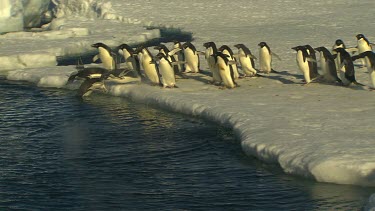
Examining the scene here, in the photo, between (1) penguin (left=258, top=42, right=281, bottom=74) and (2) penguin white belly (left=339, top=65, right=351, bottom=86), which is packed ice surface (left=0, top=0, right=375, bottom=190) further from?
(1) penguin (left=258, top=42, right=281, bottom=74)

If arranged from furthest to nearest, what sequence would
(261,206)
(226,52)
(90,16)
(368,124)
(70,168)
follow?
(90,16) < (226,52) < (368,124) < (70,168) < (261,206)

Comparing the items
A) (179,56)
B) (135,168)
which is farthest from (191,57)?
(135,168)

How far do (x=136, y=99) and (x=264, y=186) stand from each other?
6.45 m

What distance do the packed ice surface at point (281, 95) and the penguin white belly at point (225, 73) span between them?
22 cm

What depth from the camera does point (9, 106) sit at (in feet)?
54.8

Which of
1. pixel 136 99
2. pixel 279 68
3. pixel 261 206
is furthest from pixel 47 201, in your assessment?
pixel 279 68

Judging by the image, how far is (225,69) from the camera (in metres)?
16.5

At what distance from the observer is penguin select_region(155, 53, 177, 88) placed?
55.6 ft

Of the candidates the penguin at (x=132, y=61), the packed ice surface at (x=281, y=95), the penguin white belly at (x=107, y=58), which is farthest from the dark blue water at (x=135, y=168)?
the penguin white belly at (x=107, y=58)

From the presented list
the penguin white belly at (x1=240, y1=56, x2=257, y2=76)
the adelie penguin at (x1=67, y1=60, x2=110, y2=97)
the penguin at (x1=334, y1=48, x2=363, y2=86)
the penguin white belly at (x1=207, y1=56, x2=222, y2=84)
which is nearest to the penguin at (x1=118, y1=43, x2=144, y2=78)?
the adelie penguin at (x1=67, y1=60, x2=110, y2=97)

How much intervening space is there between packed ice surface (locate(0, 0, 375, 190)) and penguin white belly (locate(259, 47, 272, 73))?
448 mm

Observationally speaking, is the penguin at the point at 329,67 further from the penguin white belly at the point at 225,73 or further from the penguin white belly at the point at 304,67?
the penguin white belly at the point at 225,73

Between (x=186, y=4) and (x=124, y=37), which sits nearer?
(x=124, y=37)

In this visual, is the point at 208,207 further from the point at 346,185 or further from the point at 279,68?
the point at 279,68
